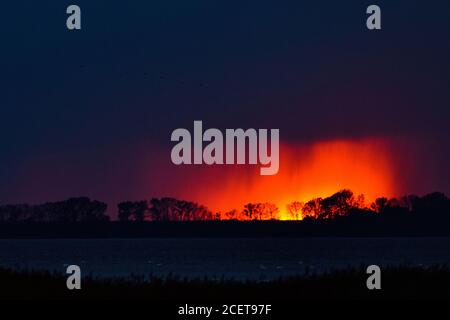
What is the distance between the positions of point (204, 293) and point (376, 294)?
5.91 meters

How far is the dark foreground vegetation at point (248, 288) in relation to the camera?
34.5 meters

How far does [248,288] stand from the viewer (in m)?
36.2

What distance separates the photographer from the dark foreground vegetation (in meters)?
34.5

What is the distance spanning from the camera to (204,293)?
3503 cm

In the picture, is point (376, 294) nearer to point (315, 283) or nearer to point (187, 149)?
point (315, 283)

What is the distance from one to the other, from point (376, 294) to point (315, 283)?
275 centimetres
